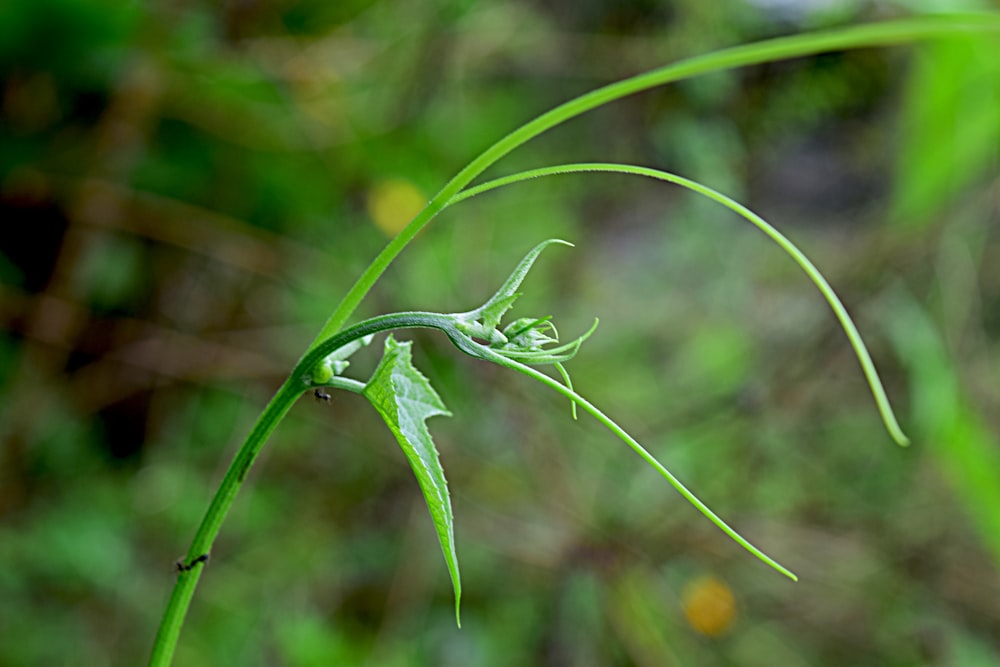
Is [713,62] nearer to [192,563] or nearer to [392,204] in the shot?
[192,563]

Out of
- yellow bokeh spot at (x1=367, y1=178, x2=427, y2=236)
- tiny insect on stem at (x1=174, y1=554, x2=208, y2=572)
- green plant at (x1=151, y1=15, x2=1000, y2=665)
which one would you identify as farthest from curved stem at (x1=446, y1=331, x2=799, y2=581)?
yellow bokeh spot at (x1=367, y1=178, x2=427, y2=236)

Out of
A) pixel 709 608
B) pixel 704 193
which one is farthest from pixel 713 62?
pixel 709 608

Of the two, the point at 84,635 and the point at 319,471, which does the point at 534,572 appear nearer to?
the point at 319,471

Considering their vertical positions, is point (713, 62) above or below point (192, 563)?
above

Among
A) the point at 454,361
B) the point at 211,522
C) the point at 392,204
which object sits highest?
the point at 392,204

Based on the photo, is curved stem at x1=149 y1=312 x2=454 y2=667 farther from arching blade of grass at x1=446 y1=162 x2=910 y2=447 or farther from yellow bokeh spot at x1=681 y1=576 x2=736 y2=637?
yellow bokeh spot at x1=681 y1=576 x2=736 y2=637

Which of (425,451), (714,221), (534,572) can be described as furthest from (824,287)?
(714,221)
